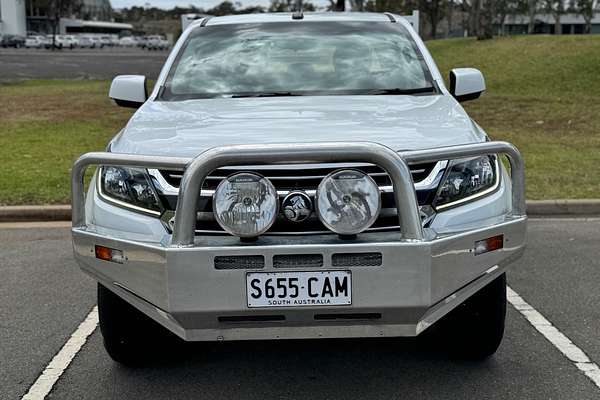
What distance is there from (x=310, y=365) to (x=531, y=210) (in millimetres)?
4436

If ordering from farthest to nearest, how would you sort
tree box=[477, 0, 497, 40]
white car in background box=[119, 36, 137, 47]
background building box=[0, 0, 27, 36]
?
1. background building box=[0, 0, 27, 36]
2. white car in background box=[119, 36, 137, 47]
3. tree box=[477, 0, 497, 40]

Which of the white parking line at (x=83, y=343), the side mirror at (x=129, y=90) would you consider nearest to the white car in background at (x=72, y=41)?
the side mirror at (x=129, y=90)

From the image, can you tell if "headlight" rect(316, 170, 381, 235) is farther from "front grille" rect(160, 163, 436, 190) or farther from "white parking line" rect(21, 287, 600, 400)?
"white parking line" rect(21, 287, 600, 400)

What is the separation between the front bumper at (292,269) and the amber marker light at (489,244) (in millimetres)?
21

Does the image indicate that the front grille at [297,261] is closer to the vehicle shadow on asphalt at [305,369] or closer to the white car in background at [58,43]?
the vehicle shadow on asphalt at [305,369]

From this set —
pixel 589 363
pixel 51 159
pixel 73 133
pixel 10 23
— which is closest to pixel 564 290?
pixel 589 363

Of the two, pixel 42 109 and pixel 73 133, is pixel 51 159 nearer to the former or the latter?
pixel 73 133

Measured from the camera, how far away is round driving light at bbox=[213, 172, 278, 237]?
302 centimetres

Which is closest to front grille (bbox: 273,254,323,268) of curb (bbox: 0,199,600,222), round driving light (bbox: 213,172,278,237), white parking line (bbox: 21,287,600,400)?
round driving light (bbox: 213,172,278,237)

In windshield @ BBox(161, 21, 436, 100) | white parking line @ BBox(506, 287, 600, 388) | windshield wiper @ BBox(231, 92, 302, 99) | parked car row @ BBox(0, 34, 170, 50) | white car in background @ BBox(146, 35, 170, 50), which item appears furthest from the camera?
white car in background @ BBox(146, 35, 170, 50)

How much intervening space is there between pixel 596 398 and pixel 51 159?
8261 millimetres

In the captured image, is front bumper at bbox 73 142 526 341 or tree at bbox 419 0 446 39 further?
tree at bbox 419 0 446 39

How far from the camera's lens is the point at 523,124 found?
14.2 metres

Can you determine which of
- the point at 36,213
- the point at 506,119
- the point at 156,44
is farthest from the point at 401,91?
the point at 156,44
